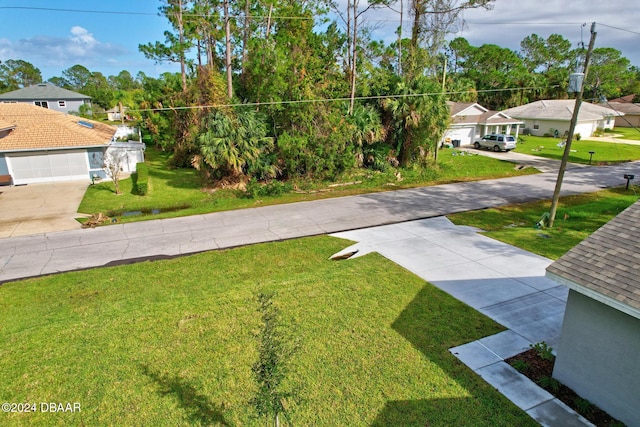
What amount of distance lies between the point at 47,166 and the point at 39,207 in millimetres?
6009

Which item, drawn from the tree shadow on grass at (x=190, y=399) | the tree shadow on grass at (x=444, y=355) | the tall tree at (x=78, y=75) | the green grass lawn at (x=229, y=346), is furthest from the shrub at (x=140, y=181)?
the tall tree at (x=78, y=75)

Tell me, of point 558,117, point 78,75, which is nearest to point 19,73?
point 78,75

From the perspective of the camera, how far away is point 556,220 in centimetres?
1477

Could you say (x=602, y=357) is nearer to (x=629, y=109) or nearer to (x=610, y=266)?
(x=610, y=266)

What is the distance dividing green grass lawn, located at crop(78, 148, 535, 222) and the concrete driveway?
722 millimetres

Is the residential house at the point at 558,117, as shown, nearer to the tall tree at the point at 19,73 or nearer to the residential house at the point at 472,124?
the residential house at the point at 472,124

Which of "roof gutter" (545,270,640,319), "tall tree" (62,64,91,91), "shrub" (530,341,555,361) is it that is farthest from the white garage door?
"tall tree" (62,64,91,91)

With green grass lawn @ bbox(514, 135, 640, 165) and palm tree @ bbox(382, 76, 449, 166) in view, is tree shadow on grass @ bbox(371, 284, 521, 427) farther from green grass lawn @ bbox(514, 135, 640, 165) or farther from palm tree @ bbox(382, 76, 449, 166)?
green grass lawn @ bbox(514, 135, 640, 165)

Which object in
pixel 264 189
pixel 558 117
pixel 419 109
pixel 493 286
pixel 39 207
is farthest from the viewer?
pixel 558 117

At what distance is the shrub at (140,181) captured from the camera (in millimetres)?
19328

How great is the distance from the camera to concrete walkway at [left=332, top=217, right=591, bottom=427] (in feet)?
20.1

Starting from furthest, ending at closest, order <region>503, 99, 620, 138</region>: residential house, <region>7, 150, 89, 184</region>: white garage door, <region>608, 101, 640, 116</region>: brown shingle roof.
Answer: <region>608, 101, 640, 116</region>: brown shingle roof, <region>503, 99, 620, 138</region>: residential house, <region>7, 150, 89, 184</region>: white garage door

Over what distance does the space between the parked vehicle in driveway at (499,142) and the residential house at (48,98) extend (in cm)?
5079

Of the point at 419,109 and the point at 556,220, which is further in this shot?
the point at 419,109
